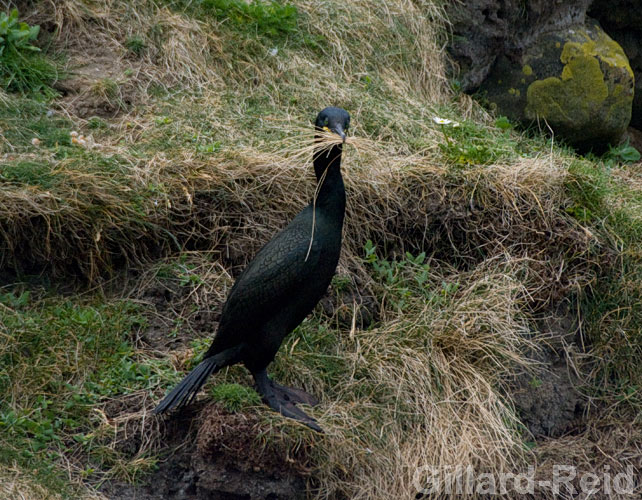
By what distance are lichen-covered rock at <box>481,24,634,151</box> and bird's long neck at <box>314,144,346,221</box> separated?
2.90 meters

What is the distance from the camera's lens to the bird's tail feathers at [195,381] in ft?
10.3

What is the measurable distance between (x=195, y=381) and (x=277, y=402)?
13.7 inches

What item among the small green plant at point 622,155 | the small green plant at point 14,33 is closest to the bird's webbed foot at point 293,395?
the small green plant at point 14,33

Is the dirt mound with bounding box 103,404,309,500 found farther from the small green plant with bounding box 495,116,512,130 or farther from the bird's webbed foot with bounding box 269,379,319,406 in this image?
the small green plant with bounding box 495,116,512,130

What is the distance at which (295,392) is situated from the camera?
3.46 metres

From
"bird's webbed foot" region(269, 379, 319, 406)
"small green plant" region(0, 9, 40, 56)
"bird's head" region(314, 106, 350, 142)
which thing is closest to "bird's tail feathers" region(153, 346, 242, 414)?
"bird's webbed foot" region(269, 379, 319, 406)

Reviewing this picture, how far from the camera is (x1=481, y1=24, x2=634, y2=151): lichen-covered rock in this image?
562cm

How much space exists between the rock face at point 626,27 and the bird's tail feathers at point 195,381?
4.50 m

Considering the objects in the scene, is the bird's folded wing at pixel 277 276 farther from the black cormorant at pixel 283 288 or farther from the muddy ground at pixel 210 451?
the muddy ground at pixel 210 451

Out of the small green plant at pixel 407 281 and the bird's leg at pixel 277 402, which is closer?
the bird's leg at pixel 277 402

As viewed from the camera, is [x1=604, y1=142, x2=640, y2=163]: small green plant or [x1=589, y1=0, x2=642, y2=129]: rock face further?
[x1=589, y1=0, x2=642, y2=129]: rock face

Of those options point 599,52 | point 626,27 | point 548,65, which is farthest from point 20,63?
point 626,27

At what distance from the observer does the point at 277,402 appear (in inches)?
128

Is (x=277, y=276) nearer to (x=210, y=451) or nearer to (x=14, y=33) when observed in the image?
(x=210, y=451)
